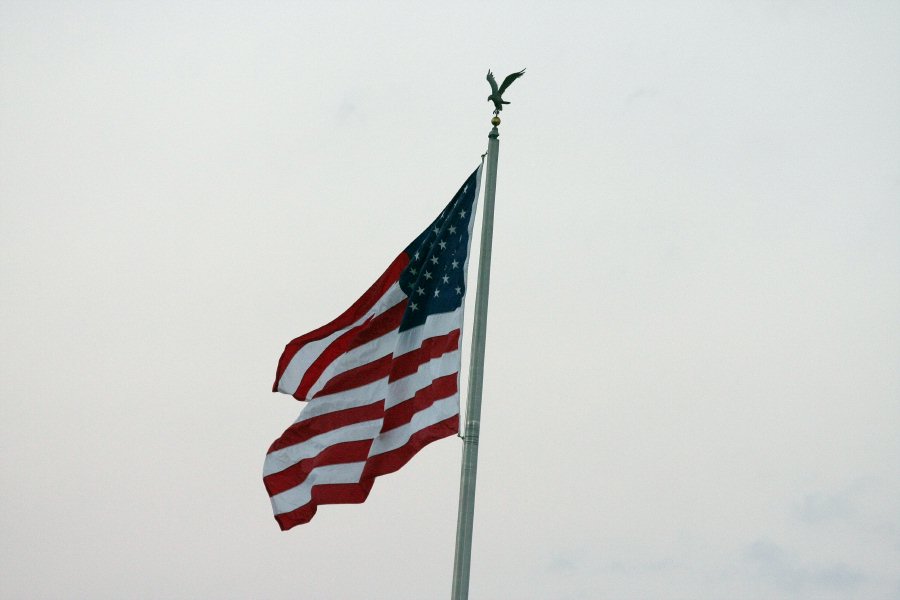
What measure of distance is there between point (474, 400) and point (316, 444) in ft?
8.85

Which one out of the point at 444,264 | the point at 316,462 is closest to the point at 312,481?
the point at 316,462

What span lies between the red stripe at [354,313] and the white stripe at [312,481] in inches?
64.2

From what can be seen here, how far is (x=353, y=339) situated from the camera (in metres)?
19.6

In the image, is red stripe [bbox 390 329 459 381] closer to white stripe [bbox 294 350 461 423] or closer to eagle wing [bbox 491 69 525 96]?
white stripe [bbox 294 350 461 423]

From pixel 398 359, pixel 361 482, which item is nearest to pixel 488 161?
pixel 398 359

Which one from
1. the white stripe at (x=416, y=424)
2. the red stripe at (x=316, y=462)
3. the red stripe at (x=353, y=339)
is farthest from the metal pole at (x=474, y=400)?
the red stripe at (x=316, y=462)

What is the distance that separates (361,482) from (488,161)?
4.52 metres

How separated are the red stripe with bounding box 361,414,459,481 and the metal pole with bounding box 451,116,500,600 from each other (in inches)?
13.6

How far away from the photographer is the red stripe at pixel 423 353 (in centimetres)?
1839

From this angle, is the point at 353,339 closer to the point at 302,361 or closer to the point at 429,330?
the point at 302,361

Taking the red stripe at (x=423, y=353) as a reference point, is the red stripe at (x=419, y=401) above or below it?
below

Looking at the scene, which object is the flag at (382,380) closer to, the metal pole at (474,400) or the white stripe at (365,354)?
the white stripe at (365,354)

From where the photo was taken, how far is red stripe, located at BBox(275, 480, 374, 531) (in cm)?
1875

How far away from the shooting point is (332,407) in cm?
1936
